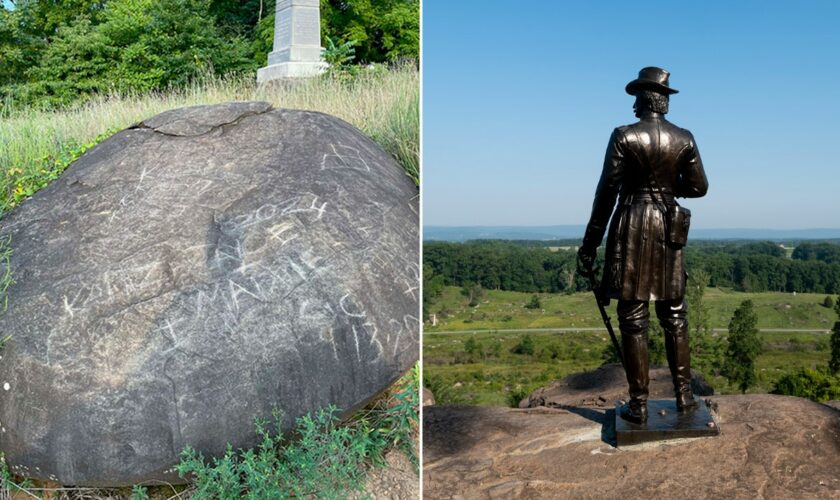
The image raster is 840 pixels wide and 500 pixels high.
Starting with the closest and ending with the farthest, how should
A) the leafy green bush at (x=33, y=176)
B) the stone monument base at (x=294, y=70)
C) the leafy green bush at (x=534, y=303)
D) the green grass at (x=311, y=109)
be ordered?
the green grass at (x=311, y=109), the leafy green bush at (x=33, y=176), the stone monument base at (x=294, y=70), the leafy green bush at (x=534, y=303)

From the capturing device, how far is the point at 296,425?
3406mm

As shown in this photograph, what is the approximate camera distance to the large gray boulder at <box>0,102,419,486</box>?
3.27 metres

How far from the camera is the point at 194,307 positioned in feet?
11.2

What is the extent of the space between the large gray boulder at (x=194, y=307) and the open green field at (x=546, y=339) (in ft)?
18.1

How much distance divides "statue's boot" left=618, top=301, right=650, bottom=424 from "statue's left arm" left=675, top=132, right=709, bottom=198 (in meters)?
0.69

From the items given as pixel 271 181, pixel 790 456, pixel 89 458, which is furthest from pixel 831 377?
pixel 89 458

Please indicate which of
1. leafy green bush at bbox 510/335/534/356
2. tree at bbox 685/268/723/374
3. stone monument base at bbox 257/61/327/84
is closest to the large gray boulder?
tree at bbox 685/268/723/374

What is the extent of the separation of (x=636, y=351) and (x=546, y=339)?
12377 mm

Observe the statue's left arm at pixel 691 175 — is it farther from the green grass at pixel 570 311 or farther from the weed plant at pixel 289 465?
the green grass at pixel 570 311

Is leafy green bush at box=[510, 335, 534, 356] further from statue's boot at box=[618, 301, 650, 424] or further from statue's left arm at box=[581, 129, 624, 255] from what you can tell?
statue's left arm at box=[581, 129, 624, 255]

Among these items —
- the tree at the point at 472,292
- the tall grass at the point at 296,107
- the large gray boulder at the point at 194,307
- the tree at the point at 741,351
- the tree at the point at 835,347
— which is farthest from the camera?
the tree at the point at 472,292

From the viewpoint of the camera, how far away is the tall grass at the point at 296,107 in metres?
5.75

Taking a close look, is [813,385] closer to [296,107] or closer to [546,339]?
[296,107]

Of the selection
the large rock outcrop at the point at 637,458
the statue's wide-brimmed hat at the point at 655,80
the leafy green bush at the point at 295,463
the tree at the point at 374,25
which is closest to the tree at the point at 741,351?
the large rock outcrop at the point at 637,458
